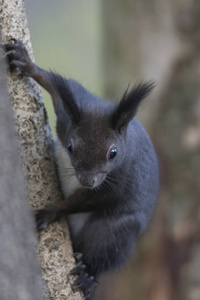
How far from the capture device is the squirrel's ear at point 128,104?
3135 mm

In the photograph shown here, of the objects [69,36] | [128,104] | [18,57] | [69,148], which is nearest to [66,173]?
[69,148]

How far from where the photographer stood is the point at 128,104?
3166mm

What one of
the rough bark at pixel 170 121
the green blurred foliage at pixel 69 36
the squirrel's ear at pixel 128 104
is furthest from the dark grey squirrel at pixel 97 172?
the green blurred foliage at pixel 69 36

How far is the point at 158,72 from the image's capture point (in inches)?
236

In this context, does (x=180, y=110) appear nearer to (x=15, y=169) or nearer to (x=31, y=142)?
(x=31, y=142)

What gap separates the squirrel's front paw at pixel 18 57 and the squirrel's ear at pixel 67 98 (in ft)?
0.52

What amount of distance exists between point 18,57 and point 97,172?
2.39ft

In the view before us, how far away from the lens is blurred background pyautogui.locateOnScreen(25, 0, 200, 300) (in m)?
5.90

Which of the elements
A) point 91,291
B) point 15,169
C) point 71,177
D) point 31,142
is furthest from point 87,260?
point 15,169

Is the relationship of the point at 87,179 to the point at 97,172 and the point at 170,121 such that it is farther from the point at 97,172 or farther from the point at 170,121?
the point at 170,121

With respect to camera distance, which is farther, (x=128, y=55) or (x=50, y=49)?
(x=50, y=49)

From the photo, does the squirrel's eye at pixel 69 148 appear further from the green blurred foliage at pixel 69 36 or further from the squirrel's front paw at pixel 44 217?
the green blurred foliage at pixel 69 36

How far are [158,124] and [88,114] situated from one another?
2.98 metres

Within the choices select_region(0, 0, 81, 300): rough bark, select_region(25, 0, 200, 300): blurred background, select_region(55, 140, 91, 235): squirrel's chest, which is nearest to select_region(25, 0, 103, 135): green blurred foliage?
select_region(25, 0, 200, 300): blurred background
